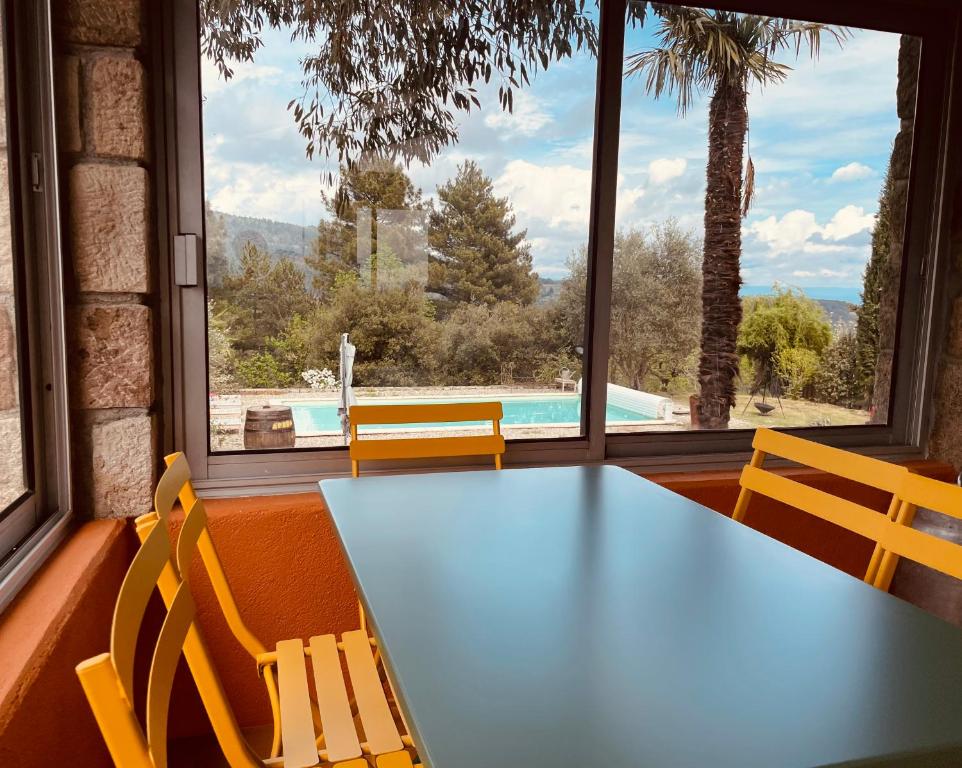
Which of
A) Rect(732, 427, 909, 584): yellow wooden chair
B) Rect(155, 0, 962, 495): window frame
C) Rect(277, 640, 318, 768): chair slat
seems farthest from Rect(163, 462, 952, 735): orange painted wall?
Rect(732, 427, 909, 584): yellow wooden chair

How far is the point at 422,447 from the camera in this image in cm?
232

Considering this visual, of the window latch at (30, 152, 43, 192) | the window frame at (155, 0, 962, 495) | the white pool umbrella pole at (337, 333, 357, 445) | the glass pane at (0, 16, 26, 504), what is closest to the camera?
the glass pane at (0, 16, 26, 504)

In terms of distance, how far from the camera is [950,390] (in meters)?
3.09

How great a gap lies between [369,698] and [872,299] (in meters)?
2.73

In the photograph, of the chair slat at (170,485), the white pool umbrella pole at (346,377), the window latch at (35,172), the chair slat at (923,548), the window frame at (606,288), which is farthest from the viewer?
the white pool umbrella pole at (346,377)

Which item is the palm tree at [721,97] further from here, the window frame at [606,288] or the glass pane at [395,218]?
the glass pane at [395,218]

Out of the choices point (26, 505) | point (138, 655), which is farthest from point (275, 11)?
point (138, 655)

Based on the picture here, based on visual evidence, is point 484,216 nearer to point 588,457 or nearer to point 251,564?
point 588,457

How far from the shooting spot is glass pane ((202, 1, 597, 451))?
2.35 metres

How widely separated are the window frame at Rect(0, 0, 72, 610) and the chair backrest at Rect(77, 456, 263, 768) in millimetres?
579

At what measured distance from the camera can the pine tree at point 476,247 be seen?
2564 mm

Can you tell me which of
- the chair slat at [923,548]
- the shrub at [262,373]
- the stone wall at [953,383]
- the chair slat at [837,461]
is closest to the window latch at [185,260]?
the shrub at [262,373]

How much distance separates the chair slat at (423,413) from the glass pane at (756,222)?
2.14 ft

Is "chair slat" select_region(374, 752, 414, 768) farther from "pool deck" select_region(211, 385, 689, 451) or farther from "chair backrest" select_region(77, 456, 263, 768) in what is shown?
"pool deck" select_region(211, 385, 689, 451)
